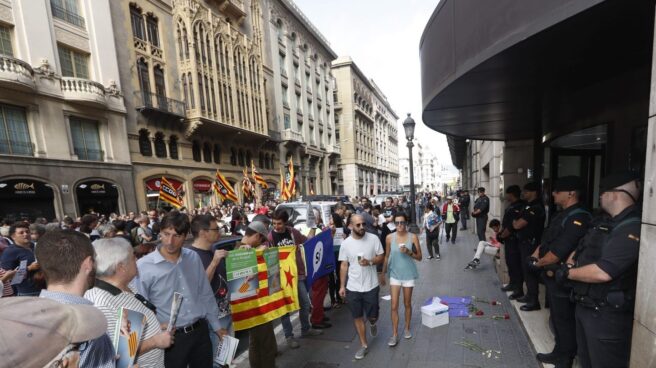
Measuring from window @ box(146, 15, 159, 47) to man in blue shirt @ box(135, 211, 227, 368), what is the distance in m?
22.0

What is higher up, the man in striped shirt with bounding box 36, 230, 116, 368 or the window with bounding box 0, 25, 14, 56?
the window with bounding box 0, 25, 14, 56

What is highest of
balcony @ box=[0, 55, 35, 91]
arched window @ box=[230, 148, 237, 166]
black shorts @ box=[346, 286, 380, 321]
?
balcony @ box=[0, 55, 35, 91]

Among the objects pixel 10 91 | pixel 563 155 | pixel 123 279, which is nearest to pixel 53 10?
pixel 10 91

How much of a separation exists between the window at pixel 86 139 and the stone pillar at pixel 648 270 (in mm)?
19958

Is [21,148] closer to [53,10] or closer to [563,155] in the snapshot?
[53,10]

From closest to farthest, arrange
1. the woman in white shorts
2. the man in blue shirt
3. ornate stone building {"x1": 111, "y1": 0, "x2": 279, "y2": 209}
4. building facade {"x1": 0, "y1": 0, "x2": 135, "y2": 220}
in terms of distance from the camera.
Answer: the man in blue shirt, the woman in white shorts, building facade {"x1": 0, "y1": 0, "x2": 135, "y2": 220}, ornate stone building {"x1": 111, "y1": 0, "x2": 279, "y2": 209}

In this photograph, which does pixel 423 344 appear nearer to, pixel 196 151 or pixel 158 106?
pixel 158 106

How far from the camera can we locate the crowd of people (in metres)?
1.51

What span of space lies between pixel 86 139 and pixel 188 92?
24.9ft

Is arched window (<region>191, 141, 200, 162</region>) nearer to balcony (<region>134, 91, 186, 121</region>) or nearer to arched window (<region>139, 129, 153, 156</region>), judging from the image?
balcony (<region>134, 91, 186, 121</region>)

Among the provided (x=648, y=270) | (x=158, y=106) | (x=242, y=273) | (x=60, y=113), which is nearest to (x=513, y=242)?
(x=648, y=270)

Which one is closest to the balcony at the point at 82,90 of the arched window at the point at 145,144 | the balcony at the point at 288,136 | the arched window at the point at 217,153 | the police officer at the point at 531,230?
the arched window at the point at 145,144

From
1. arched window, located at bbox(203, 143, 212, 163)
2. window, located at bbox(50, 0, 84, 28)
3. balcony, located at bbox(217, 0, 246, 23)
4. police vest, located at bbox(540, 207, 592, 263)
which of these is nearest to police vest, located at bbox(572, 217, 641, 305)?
police vest, located at bbox(540, 207, 592, 263)

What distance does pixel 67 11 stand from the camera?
1482 centimetres
